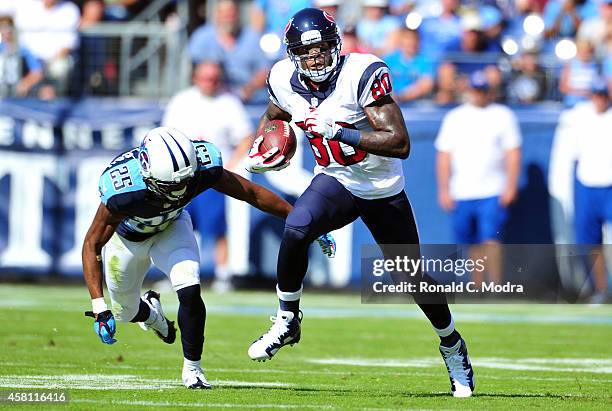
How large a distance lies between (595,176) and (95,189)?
17.7 ft

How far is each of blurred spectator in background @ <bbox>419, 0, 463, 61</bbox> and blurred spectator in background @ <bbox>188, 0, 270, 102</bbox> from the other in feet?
6.10

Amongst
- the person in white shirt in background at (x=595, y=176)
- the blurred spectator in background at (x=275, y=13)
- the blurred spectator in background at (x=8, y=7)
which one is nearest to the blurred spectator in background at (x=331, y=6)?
the blurred spectator in background at (x=275, y=13)

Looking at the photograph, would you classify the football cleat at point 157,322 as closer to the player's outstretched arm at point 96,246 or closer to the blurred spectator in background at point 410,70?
the player's outstretched arm at point 96,246

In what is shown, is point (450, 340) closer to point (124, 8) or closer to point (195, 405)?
point (195, 405)

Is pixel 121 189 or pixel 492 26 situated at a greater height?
pixel 492 26

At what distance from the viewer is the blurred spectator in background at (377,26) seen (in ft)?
42.8

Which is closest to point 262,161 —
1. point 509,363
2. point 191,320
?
point 191,320

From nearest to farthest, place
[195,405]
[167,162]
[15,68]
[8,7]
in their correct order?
[195,405] < [167,162] < [15,68] < [8,7]

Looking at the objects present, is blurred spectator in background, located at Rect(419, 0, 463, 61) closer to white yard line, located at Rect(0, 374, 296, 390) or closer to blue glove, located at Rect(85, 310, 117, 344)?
white yard line, located at Rect(0, 374, 296, 390)

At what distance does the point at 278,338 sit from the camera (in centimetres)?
602

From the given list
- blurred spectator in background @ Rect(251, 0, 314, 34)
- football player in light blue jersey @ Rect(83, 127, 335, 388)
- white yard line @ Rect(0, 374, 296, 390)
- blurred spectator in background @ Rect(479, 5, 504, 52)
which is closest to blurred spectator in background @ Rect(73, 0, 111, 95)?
blurred spectator in background @ Rect(251, 0, 314, 34)

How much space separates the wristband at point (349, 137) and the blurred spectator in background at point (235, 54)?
702 centimetres

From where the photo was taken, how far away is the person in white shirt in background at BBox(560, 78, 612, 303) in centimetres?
1209

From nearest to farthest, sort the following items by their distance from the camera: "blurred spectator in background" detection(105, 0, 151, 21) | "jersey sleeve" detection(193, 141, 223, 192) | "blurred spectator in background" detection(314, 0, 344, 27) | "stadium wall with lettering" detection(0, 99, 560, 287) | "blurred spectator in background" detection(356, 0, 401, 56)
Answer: "jersey sleeve" detection(193, 141, 223, 192)
"stadium wall with lettering" detection(0, 99, 560, 287)
"blurred spectator in background" detection(314, 0, 344, 27)
"blurred spectator in background" detection(356, 0, 401, 56)
"blurred spectator in background" detection(105, 0, 151, 21)
